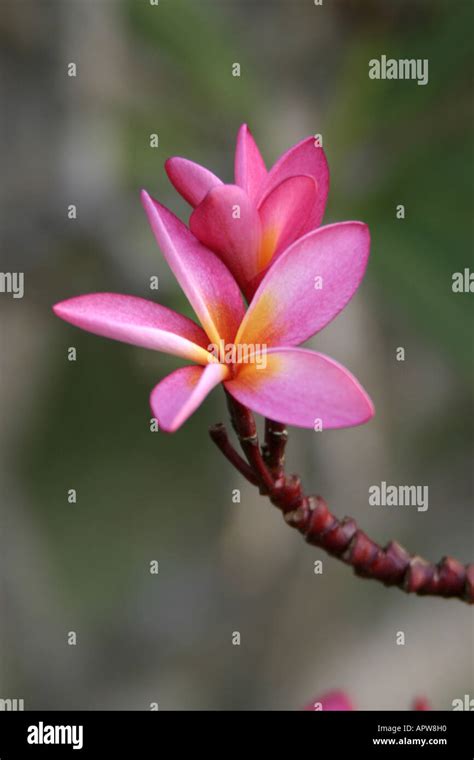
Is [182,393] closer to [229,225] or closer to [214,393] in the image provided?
[229,225]

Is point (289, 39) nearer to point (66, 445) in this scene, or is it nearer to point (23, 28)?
point (23, 28)

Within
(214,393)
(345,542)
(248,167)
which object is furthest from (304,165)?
(214,393)

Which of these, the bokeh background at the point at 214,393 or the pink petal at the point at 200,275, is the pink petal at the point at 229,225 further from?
the bokeh background at the point at 214,393

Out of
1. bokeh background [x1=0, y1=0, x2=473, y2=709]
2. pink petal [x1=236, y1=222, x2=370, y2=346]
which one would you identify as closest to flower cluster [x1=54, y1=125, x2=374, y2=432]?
pink petal [x1=236, y1=222, x2=370, y2=346]

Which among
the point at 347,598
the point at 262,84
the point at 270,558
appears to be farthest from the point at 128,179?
the point at 347,598

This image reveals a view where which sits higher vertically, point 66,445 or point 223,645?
point 66,445

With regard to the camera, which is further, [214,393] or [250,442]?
[214,393]
